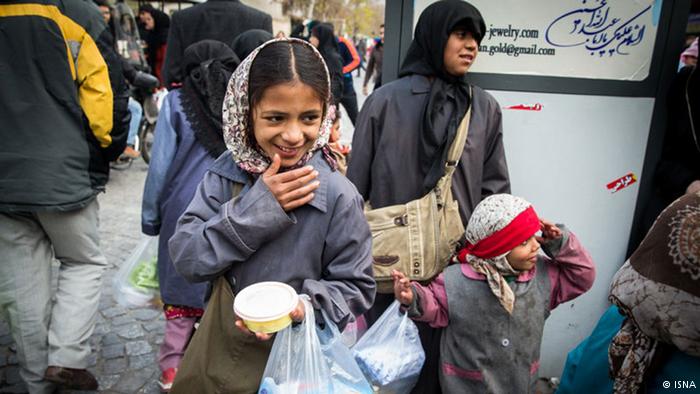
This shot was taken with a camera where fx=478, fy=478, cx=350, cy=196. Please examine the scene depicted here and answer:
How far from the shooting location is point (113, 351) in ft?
10.6

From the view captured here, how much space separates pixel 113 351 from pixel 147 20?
751cm

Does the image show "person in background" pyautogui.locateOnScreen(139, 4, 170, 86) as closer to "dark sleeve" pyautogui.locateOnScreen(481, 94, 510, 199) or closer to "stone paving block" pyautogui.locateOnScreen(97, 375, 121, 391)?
"stone paving block" pyautogui.locateOnScreen(97, 375, 121, 391)

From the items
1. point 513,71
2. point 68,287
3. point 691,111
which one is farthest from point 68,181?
point 691,111

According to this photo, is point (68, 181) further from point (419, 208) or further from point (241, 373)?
point (419, 208)

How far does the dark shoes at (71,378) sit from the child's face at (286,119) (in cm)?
202

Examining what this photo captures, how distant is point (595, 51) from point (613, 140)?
523 millimetres

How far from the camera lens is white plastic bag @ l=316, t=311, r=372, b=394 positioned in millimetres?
1457

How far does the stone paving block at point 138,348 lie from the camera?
10.6 feet

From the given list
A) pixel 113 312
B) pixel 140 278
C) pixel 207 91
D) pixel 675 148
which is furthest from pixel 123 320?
pixel 675 148

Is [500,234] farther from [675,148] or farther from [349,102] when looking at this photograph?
[349,102]

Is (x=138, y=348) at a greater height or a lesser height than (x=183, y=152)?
lesser

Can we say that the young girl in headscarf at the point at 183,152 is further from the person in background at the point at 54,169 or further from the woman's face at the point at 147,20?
the woman's face at the point at 147,20

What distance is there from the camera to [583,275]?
2186 mm

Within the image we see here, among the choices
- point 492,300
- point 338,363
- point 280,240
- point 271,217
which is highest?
point 271,217
